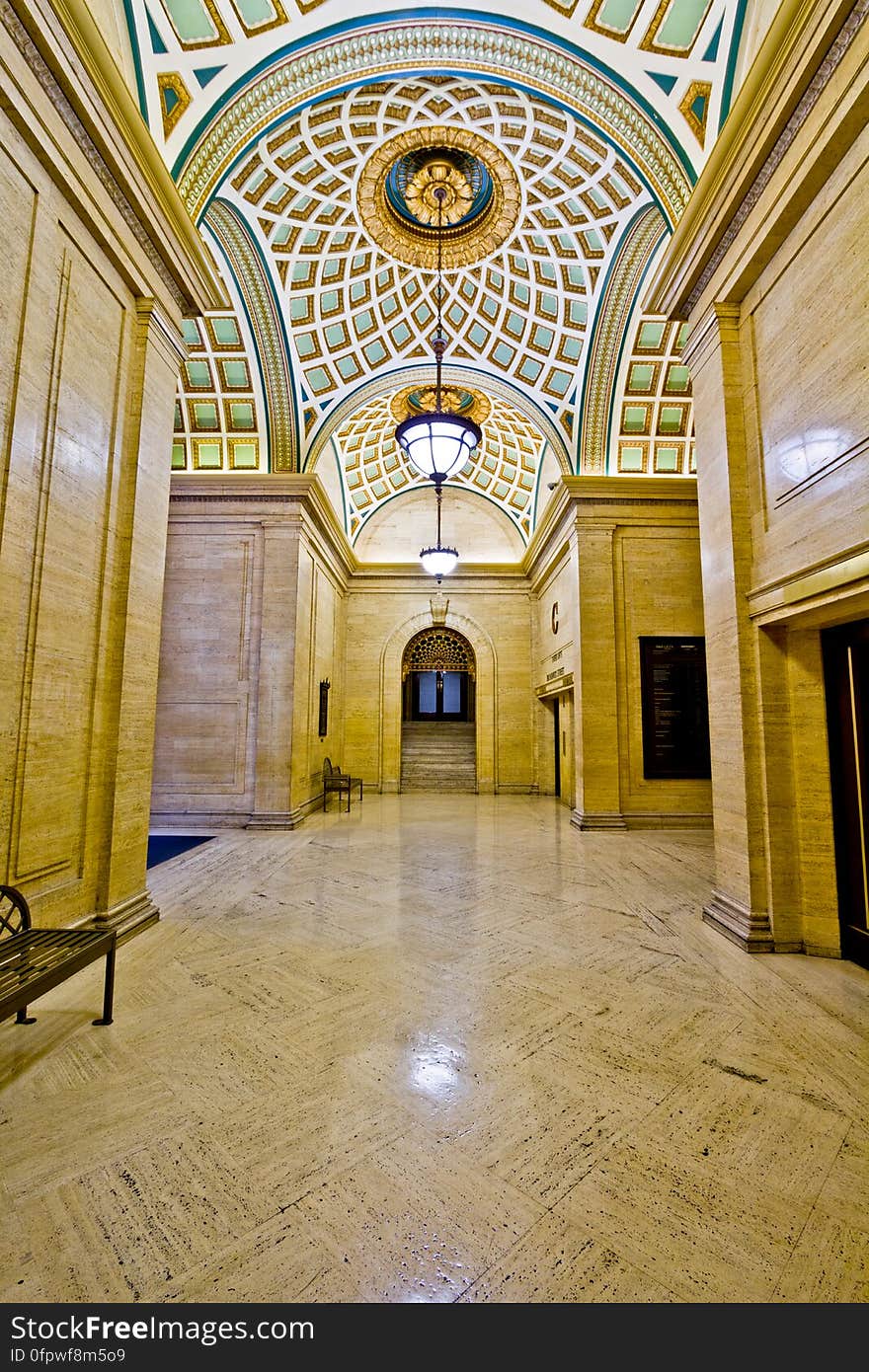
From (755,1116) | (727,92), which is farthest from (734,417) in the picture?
(755,1116)

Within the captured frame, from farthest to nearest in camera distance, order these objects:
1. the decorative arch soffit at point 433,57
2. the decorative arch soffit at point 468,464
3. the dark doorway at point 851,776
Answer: the decorative arch soffit at point 468,464 < the decorative arch soffit at point 433,57 < the dark doorway at point 851,776

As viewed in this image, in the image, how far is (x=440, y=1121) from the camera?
211cm

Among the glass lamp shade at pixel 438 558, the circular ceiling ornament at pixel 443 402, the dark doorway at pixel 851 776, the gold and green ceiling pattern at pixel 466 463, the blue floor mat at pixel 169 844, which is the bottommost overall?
the blue floor mat at pixel 169 844

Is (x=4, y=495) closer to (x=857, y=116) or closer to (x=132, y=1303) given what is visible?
(x=132, y=1303)

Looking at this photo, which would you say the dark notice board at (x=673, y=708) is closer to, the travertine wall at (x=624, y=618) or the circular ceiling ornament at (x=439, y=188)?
the travertine wall at (x=624, y=618)

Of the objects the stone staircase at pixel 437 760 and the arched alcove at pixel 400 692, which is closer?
the arched alcove at pixel 400 692

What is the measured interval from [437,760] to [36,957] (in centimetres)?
1278

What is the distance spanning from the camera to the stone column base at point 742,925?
3893 mm

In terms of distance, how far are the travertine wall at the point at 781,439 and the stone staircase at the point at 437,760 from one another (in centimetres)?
1022

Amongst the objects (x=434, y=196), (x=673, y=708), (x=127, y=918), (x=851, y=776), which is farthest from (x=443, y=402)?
(x=127, y=918)

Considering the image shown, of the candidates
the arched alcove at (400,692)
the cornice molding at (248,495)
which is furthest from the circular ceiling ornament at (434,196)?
the arched alcove at (400,692)

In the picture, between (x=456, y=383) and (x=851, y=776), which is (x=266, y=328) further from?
(x=851, y=776)

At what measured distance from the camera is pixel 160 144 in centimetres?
466
